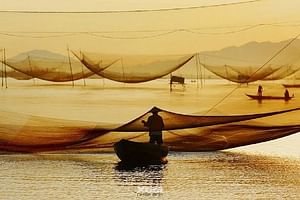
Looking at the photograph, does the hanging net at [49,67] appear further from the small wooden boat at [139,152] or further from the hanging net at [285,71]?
the hanging net at [285,71]

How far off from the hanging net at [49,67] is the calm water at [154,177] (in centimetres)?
84

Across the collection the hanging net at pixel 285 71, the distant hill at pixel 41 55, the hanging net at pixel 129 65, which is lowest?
the hanging net at pixel 285 71

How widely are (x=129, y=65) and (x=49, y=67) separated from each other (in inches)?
30.8

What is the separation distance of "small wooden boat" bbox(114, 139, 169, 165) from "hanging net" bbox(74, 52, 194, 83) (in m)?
0.64

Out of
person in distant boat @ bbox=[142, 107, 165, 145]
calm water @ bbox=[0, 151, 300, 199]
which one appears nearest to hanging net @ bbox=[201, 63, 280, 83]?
person in distant boat @ bbox=[142, 107, 165, 145]

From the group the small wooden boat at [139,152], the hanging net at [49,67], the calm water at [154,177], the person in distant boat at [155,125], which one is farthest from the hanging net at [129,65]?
the calm water at [154,177]

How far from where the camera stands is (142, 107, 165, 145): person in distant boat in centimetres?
777

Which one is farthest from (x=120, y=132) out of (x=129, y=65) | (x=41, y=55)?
(x=41, y=55)

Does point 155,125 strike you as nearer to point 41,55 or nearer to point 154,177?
point 154,177

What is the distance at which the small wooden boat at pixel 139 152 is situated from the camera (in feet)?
25.1

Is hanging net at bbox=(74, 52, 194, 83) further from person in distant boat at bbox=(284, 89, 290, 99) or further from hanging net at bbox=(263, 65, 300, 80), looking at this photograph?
person in distant boat at bbox=(284, 89, 290, 99)

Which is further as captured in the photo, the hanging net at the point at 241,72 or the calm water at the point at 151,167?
the hanging net at the point at 241,72

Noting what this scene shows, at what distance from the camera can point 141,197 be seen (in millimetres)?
6137

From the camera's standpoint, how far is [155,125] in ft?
25.6
